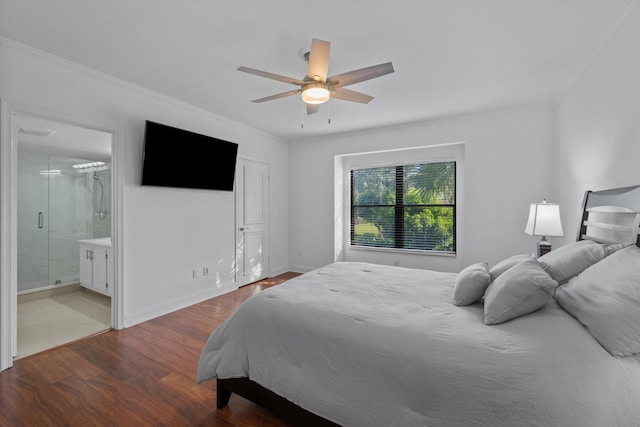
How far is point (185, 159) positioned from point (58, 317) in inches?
92.9

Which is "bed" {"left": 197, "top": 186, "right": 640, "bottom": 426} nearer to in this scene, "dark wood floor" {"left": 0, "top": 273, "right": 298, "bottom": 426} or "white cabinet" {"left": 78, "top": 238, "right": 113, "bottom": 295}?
"dark wood floor" {"left": 0, "top": 273, "right": 298, "bottom": 426}

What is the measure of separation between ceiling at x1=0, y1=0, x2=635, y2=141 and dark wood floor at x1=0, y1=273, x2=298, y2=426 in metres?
2.59

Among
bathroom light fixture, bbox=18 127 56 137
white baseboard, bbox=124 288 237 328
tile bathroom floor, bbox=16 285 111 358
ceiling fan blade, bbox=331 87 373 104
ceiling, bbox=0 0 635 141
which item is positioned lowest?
tile bathroom floor, bbox=16 285 111 358

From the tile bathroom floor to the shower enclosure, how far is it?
0.29 m

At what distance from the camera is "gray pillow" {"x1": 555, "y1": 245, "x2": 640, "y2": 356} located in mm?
1122

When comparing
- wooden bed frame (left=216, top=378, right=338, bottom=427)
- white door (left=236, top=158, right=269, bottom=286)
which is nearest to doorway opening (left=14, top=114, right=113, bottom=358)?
white door (left=236, top=158, right=269, bottom=286)

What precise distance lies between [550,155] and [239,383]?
4.26 meters

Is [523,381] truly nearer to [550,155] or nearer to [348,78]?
[348,78]

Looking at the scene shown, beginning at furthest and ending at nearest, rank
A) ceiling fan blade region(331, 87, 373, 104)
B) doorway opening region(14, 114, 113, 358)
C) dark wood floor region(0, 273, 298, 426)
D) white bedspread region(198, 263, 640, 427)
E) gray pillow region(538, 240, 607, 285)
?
doorway opening region(14, 114, 113, 358), ceiling fan blade region(331, 87, 373, 104), dark wood floor region(0, 273, 298, 426), gray pillow region(538, 240, 607, 285), white bedspread region(198, 263, 640, 427)

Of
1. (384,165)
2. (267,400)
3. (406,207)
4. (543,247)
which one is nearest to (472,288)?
(267,400)

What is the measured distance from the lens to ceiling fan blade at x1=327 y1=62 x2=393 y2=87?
1915mm

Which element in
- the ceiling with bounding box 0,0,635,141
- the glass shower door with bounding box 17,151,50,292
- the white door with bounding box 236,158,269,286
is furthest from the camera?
the white door with bounding box 236,158,269,286

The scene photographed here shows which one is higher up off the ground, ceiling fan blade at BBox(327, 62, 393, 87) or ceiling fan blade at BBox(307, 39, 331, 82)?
ceiling fan blade at BBox(307, 39, 331, 82)

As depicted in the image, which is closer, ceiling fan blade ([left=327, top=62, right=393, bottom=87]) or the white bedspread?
the white bedspread
